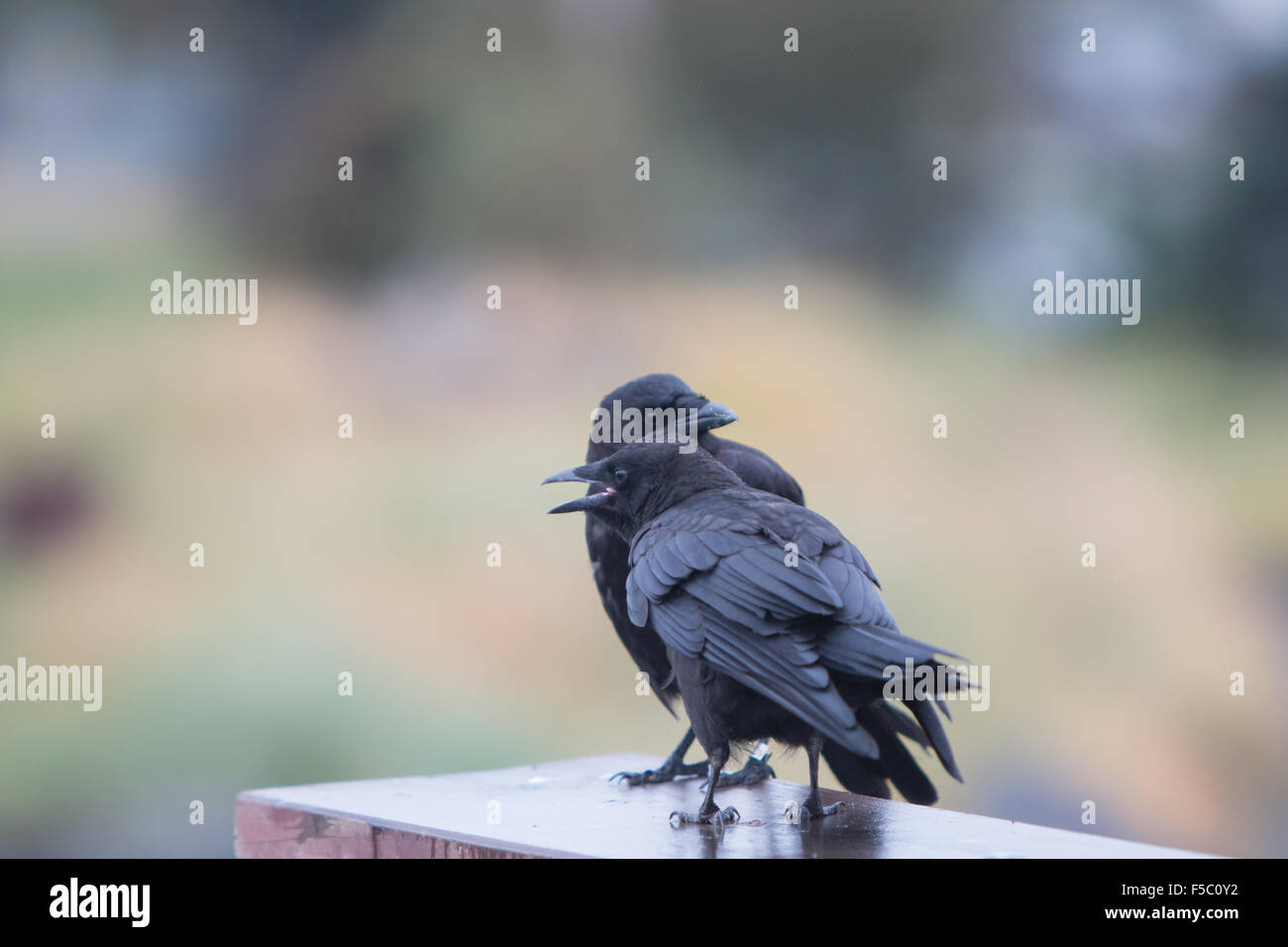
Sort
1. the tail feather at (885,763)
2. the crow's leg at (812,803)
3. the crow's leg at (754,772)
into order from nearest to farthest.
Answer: the crow's leg at (812,803), the tail feather at (885,763), the crow's leg at (754,772)

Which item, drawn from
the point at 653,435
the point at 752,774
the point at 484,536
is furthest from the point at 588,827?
the point at 484,536

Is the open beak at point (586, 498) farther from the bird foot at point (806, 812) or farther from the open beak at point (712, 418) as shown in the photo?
the bird foot at point (806, 812)

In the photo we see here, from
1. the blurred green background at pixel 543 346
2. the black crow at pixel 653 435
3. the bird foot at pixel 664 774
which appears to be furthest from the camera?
the blurred green background at pixel 543 346

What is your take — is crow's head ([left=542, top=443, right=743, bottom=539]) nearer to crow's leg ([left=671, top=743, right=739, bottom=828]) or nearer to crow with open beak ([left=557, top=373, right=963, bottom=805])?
crow with open beak ([left=557, top=373, right=963, bottom=805])

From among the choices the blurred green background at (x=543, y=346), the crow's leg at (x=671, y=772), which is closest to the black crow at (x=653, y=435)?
the crow's leg at (x=671, y=772)

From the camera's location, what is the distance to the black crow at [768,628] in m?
2.62

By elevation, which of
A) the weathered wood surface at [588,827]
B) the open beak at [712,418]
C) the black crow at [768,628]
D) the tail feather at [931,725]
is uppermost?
the open beak at [712,418]

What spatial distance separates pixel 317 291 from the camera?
27.0 ft

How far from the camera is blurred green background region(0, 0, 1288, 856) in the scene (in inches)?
273

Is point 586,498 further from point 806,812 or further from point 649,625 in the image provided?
point 806,812

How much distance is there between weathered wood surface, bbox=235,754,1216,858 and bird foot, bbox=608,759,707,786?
44 millimetres

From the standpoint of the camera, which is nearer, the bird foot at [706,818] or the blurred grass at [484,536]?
the bird foot at [706,818]

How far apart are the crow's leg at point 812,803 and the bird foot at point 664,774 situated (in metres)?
0.64
